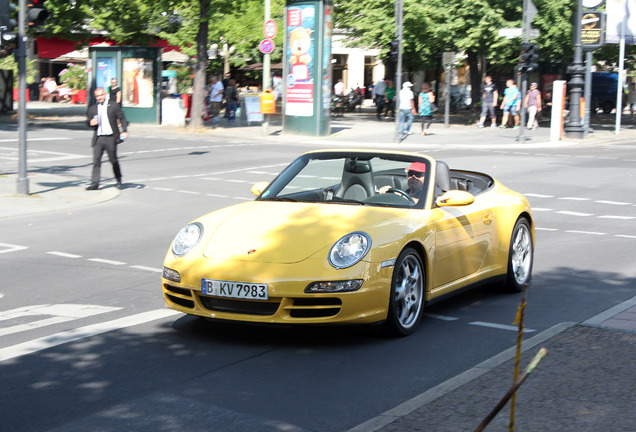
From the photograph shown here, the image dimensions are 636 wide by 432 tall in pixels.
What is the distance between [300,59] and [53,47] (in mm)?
29003

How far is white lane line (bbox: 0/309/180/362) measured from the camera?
19.9 feet

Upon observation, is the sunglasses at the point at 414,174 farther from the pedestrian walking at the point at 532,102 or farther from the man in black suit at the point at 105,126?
the pedestrian walking at the point at 532,102

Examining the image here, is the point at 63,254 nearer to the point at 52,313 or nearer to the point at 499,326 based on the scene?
the point at 52,313

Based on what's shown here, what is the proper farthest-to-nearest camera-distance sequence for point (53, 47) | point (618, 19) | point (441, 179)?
→ point (53, 47) → point (618, 19) → point (441, 179)

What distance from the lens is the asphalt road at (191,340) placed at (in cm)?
490

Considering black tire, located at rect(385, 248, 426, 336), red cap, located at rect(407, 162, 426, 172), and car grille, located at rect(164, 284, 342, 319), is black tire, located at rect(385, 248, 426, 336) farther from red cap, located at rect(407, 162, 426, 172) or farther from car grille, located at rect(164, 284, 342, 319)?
red cap, located at rect(407, 162, 426, 172)

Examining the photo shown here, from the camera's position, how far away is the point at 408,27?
38.1 metres

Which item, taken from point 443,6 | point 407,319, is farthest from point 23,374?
point 443,6

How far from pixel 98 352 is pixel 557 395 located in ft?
9.77

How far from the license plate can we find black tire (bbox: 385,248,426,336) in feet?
3.08

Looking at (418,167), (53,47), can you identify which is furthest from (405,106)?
(53,47)

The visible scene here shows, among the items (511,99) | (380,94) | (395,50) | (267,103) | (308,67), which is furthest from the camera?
(380,94)

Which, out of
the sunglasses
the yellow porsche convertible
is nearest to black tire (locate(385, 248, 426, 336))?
the yellow porsche convertible

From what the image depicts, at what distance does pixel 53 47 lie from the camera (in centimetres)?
5591
